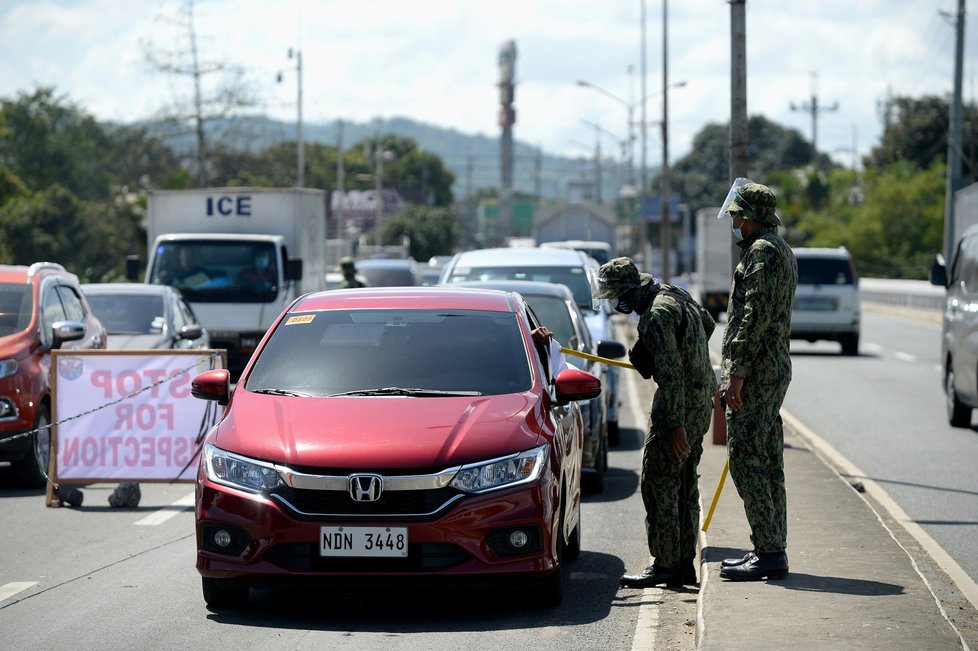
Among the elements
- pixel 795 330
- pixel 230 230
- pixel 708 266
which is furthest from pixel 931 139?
pixel 230 230

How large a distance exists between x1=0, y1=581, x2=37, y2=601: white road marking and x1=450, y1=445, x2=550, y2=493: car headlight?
8.68 ft

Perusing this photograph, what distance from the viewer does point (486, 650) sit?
6668 millimetres

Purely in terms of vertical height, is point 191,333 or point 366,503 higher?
point 191,333

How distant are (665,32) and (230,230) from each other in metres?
23.7

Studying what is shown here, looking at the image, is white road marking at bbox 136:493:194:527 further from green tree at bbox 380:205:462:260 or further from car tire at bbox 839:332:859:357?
green tree at bbox 380:205:462:260

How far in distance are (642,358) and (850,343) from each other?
23.1 metres

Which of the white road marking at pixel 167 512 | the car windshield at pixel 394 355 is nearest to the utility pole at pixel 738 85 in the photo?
the white road marking at pixel 167 512

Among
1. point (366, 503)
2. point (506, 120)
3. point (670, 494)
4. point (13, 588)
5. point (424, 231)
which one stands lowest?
point (13, 588)

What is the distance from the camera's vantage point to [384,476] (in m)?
6.94

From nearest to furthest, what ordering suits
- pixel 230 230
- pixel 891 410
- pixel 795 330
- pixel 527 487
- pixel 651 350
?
pixel 527 487, pixel 651 350, pixel 891 410, pixel 230 230, pixel 795 330

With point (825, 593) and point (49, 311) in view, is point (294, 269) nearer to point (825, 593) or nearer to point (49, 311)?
point (49, 311)

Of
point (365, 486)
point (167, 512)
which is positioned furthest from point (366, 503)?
point (167, 512)

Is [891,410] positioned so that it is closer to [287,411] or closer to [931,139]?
[287,411]

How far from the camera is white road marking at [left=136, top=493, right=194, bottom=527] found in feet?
35.2
